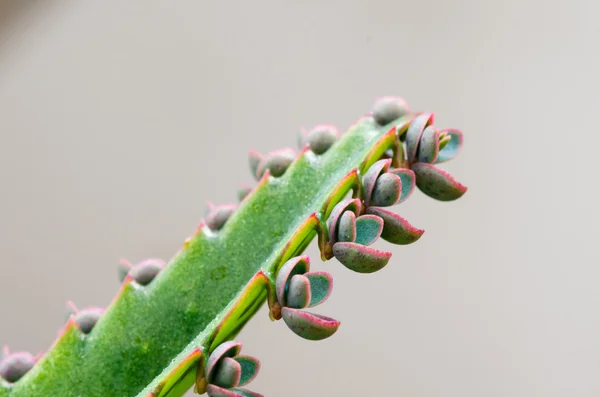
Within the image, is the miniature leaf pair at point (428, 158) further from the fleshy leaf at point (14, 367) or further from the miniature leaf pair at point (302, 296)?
the fleshy leaf at point (14, 367)

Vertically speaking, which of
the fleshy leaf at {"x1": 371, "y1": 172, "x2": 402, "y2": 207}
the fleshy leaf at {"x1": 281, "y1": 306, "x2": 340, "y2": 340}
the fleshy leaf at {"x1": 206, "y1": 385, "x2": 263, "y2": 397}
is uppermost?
the fleshy leaf at {"x1": 371, "y1": 172, "x2": 402, "y2": 207}

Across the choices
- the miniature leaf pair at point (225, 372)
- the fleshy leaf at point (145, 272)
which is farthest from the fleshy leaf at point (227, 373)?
the fleshy leaf at point (145, 272)

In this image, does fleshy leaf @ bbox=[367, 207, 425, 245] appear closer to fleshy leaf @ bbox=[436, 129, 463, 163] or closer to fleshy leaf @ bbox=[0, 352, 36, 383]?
fleshy leaf @ bbox=[436, 129, 463, 163]

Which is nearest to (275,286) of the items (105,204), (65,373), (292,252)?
(292,252)

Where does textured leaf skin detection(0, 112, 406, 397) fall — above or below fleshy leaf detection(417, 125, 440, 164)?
below

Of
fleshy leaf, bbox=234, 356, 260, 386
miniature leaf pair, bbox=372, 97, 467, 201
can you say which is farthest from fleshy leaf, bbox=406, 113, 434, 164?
fleshy leaf, bbox=234, 356, 260, 386

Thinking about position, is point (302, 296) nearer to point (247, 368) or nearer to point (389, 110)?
point (247, 368)
